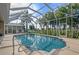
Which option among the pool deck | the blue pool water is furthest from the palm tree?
the pool deck

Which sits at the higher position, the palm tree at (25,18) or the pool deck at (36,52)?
the palm tree at (25,18)

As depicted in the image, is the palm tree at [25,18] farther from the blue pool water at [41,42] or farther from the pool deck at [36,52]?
the pool deck at [36,52]

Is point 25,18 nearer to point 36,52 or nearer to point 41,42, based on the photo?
point 41,42

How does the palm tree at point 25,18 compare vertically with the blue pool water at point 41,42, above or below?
above

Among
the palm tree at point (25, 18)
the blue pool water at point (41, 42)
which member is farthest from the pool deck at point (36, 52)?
the palm tree at point (25, 18)

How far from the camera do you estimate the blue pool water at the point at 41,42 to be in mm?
3664

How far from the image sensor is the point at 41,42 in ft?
12.0

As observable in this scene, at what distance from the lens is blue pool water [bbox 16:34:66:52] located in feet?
12.0

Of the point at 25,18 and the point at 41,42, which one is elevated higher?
the point at 25,18

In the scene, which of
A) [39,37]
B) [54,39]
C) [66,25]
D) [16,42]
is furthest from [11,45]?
[66,25]

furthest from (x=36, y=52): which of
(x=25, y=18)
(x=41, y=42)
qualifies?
(x=25, y=18)

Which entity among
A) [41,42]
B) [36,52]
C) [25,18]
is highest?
[25,18]

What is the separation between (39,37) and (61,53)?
45 cm

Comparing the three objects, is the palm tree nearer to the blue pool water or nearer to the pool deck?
the blue pool water
